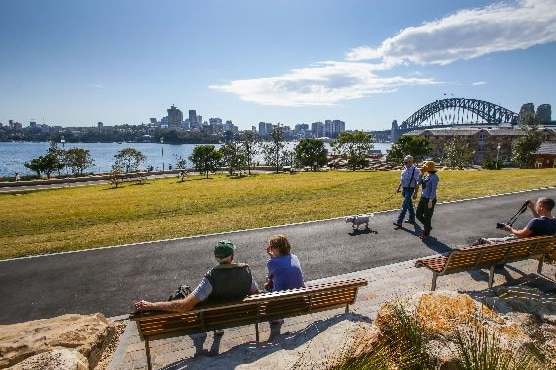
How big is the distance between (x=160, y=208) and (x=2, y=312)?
37.6 ft

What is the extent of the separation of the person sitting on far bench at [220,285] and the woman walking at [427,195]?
681 centimetres

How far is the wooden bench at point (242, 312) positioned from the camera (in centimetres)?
438

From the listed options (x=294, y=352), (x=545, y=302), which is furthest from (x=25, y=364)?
(x=545, y=302)

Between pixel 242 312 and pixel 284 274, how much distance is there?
879 millimetres

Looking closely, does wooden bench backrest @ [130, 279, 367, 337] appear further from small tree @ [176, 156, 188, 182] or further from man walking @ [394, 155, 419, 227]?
small tree @ [176, 156, 188, 182]

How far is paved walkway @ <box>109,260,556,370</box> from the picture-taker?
14.1 feet

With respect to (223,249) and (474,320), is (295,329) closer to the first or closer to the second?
(223,249)

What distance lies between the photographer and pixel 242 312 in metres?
4.71

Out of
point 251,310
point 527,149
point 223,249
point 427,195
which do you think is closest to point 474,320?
point 251,310

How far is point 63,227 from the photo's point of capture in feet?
48.6

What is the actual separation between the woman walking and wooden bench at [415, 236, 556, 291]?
3.06 m

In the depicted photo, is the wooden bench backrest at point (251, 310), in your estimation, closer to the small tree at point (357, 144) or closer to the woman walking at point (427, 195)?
the woman walking at point (427, 195)

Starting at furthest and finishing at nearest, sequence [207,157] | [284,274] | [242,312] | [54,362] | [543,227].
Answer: [207,157]
[543,227]
[284,274]
[242,312]
[54,362]

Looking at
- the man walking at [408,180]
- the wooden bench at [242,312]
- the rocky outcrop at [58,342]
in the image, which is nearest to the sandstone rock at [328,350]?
the wooden bench at [242,312]
